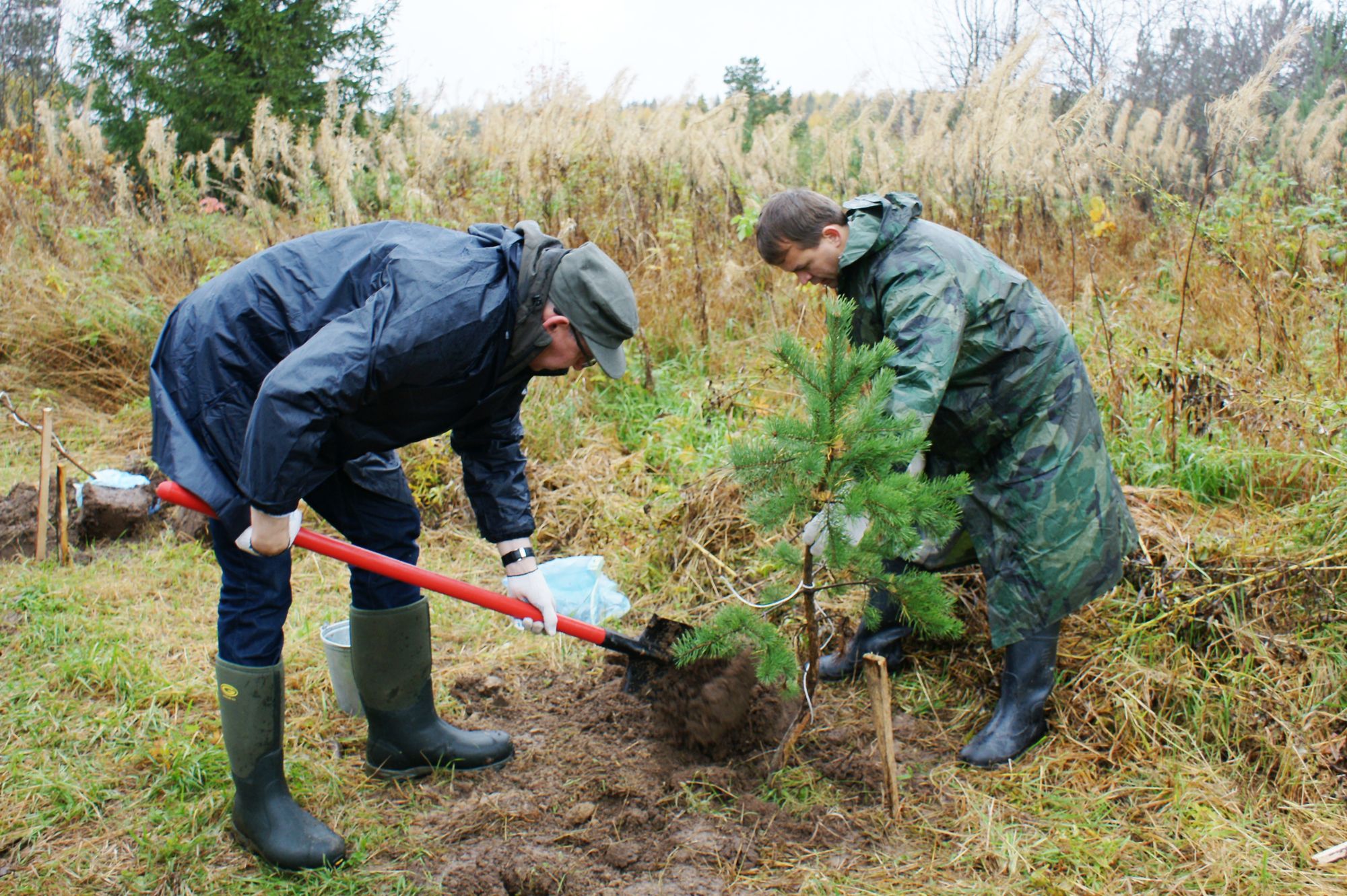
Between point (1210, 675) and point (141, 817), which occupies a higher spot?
point (1210, 675)

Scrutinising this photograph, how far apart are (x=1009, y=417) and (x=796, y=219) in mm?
Result: 858

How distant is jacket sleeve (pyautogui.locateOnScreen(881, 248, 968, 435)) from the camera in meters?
2.32

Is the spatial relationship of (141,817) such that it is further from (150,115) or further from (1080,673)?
(150,115)

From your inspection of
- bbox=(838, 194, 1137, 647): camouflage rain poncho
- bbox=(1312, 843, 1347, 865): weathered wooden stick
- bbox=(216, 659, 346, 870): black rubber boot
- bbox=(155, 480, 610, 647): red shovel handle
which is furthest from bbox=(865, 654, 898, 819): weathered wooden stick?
bbox=(216, 659, 346, 870): black rubber boot

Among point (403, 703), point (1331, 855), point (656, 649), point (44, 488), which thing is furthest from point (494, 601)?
point (44, 488)

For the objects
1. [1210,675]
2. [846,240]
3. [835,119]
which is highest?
[835,119]

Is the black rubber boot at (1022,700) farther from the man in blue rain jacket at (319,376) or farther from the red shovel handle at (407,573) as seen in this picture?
the man in blue rain jacket at (319,376)

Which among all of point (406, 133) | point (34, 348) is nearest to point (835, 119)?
point (406, 133)

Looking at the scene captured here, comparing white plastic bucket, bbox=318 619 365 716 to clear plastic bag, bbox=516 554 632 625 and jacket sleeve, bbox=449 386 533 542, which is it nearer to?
jacket sleeve, bbox=449 386 533 542

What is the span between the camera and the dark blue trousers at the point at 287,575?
224 cm

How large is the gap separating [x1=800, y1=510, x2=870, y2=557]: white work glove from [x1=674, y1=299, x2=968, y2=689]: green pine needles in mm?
16

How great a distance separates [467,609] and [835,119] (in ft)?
15.8

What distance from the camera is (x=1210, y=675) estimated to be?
2.74 metres

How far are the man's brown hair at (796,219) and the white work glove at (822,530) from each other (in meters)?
0.83
